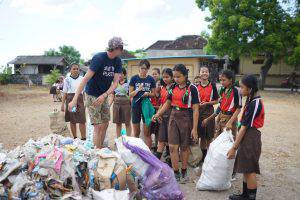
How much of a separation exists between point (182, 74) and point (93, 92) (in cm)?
134

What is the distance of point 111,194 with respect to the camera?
3.18 m

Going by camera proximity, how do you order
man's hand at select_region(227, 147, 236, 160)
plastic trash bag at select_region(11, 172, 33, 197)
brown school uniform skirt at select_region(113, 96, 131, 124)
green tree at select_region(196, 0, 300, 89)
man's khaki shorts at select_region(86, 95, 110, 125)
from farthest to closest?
green tree at select_region(196, 0, 300, 89) → brown school uniform skirt at select_region(113, 96, 131, 124) → man's khaki shorts at select_region(86, 95, 110, 125) → man's hand at select_region(227, 147, 236, 160) → plastic trash bag at select_region(11, 172, 33, 197)

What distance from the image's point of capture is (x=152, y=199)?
3.53 m

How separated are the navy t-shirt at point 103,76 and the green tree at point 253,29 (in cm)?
1828

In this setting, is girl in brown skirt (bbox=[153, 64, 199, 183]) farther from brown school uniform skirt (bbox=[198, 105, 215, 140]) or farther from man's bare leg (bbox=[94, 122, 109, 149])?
man's bare leg (bbox=[94, 122, 109, 149])

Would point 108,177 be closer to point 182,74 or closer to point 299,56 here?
point 182,74

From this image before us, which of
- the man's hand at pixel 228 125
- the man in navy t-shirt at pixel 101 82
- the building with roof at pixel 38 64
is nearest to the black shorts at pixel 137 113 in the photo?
the man in navy t-shirt at pixel 101 82

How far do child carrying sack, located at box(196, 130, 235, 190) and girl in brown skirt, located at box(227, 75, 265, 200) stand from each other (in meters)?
0.26

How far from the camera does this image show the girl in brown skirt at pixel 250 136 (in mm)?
3469

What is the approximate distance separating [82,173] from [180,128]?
150 centimetres

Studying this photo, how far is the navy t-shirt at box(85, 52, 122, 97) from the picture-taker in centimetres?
430

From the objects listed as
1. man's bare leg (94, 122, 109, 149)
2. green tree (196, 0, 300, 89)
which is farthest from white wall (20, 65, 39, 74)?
man's bare leg (94, 122, 109, 149)

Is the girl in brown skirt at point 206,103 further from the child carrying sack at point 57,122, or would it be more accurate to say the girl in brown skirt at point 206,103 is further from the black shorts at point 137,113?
the child carrying sack at point 57,122

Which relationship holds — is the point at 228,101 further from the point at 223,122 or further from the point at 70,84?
the point at 70,84
